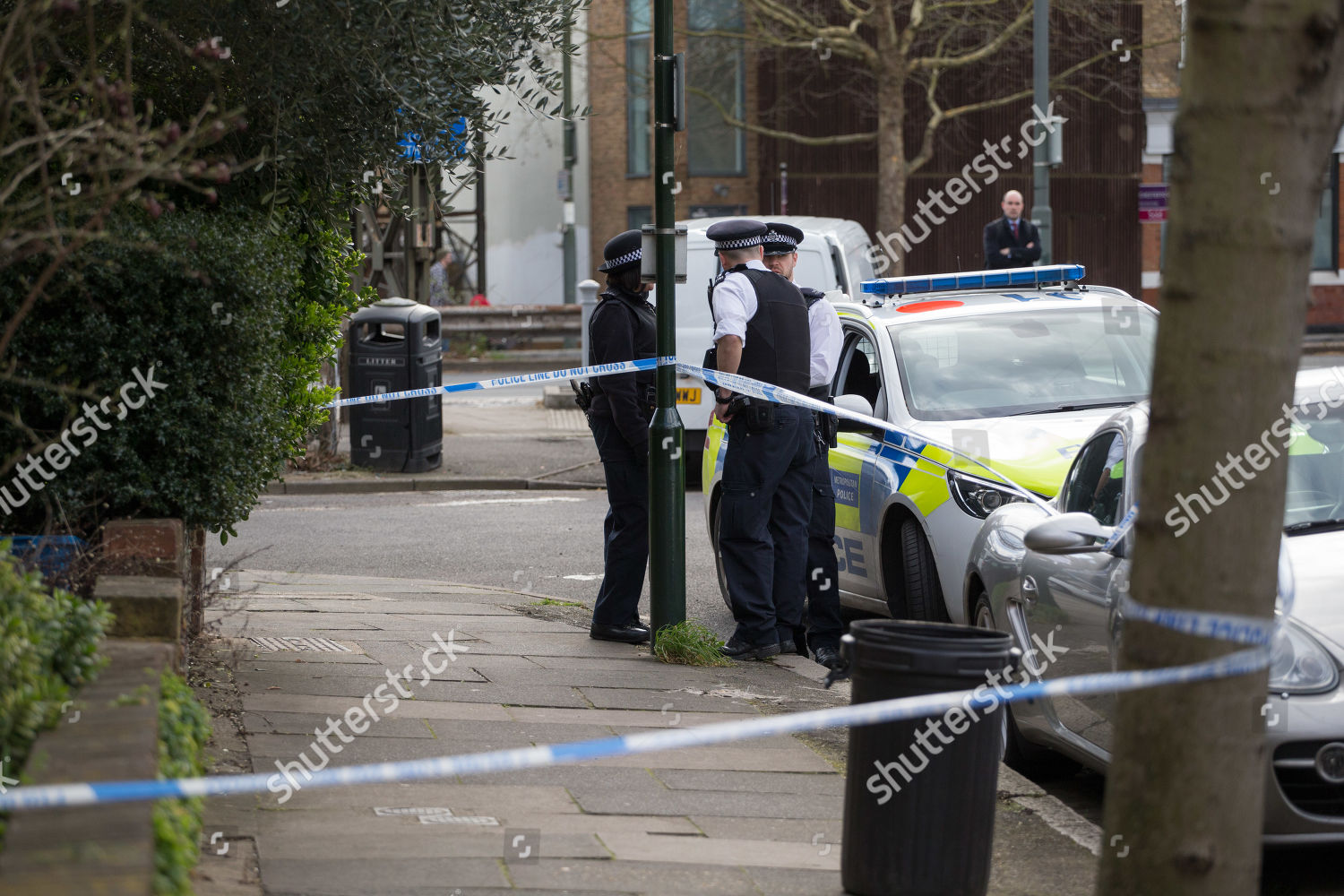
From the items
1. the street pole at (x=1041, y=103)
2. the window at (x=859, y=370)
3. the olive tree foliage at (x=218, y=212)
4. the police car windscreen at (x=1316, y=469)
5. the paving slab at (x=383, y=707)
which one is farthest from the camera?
the street pole at (x=1041, y=103)

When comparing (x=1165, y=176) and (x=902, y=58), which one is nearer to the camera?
(x=902, y=58)

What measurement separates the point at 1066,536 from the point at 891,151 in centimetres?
2164

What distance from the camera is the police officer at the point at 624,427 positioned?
7.93 metres

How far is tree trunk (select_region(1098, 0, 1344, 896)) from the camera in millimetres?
3273

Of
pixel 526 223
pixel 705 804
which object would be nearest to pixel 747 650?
pixel 705 804

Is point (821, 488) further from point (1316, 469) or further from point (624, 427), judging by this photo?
point (1316, 469)

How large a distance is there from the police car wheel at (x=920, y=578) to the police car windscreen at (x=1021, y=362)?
0.71 meters

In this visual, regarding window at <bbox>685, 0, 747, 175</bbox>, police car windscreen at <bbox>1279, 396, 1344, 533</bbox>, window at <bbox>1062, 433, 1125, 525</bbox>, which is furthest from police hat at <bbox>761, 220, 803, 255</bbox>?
window at <bbox>685, 0, 747, 175</bbox>

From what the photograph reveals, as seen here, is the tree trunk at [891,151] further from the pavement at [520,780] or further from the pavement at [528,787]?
the pavement at [528,787]

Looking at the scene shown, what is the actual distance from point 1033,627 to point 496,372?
75.4ft

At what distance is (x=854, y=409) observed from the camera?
8.18 meters

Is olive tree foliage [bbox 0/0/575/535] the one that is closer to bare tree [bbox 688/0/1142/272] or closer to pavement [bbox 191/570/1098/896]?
pavement [bbox 191/570/1098/896]

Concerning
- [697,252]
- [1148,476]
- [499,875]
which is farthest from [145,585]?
[697,252]

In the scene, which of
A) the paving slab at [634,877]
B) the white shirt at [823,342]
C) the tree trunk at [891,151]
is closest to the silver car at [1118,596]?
the paving slab at [634,877]
